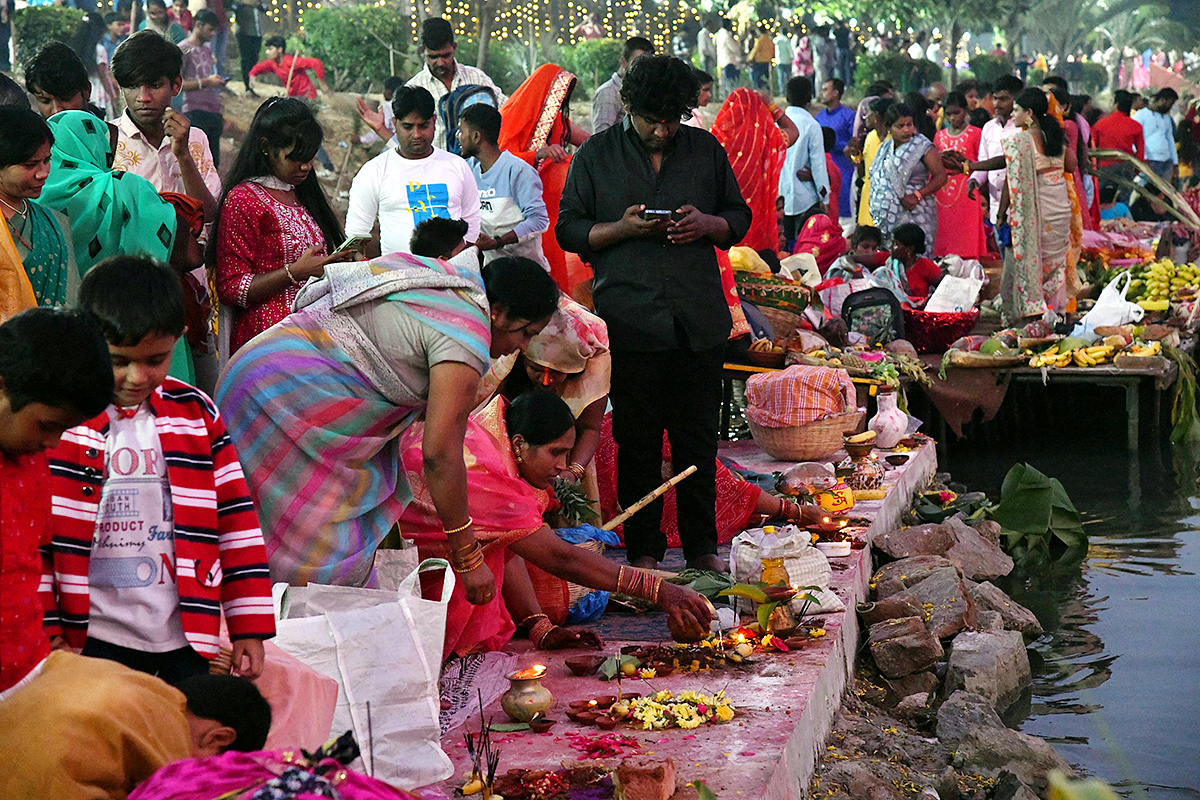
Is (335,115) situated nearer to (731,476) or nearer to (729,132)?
(729,132)

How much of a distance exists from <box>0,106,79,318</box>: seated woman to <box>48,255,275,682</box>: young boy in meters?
1.00

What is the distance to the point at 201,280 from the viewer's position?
4707mm

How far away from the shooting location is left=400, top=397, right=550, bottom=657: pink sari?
4086mm

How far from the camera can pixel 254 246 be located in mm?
4621

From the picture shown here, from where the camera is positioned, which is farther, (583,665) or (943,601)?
(943,601)

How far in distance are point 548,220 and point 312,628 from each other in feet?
14.5

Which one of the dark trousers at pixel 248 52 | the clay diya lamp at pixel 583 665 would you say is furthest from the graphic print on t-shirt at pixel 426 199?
the dark trousers at pixel 248 52

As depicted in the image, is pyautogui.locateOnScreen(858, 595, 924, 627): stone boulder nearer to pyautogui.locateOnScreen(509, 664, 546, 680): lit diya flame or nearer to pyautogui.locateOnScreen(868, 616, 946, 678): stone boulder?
pyautogui.locateOnScreen(868, 616, 946, 678): stone boulder

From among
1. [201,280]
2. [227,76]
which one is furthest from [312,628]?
[227,76]

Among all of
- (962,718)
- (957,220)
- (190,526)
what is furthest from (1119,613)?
(957,220)

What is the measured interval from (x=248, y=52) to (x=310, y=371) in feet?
62.5

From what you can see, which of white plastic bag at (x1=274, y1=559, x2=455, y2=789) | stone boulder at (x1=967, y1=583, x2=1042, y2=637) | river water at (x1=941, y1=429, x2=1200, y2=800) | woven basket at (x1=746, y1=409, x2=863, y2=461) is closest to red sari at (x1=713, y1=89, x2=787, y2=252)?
river water at (x1=941, y1=429, x2=1200, y2=800)

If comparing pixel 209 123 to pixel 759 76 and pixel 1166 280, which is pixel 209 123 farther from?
pixel 759 76

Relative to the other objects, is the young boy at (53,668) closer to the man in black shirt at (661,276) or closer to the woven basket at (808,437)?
the man in black shirt at (661,276)
